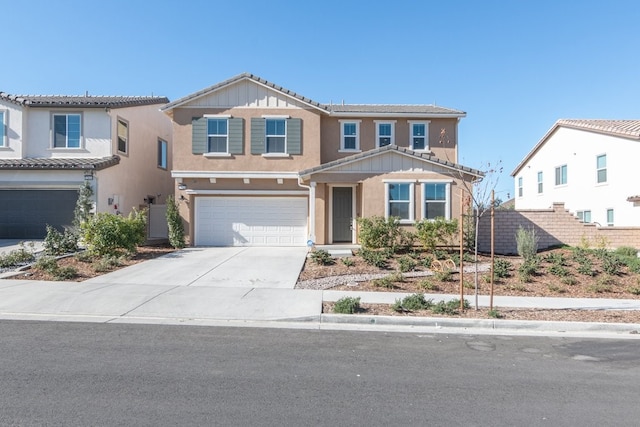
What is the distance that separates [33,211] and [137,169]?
4.78 metres

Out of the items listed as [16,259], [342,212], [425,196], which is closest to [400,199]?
[425,196]

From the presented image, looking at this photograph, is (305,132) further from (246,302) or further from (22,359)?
(22,359)

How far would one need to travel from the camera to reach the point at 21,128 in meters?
17.8

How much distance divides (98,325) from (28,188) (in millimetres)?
13178

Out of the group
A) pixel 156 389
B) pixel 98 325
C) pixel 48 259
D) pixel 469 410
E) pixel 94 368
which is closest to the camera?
pixel 469 410

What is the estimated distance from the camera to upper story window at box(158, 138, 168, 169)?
75.9 ft

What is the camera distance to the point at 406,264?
1256 cm

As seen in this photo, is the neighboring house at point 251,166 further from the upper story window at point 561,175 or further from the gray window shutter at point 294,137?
the upper story window at point 561,175

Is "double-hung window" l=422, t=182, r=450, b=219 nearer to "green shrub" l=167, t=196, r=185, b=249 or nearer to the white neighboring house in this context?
the white neighboring house

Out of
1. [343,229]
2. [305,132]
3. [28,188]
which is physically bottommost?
[343,229]

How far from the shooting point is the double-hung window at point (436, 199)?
15.6 metres

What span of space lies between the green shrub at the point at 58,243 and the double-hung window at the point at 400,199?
11215 mm

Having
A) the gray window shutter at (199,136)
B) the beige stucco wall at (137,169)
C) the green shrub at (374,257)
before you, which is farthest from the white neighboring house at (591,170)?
the beige stucco wall at (137,169)

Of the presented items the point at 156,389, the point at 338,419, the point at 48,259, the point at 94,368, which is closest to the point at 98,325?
the point at 94,368
